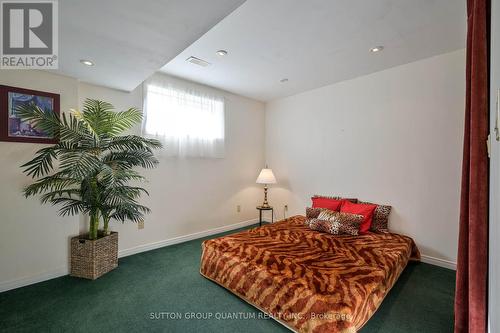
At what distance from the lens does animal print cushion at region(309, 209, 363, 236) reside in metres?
2.88

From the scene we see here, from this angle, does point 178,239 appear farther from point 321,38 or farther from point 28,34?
point 321,38

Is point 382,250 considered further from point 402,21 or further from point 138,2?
point 138,2

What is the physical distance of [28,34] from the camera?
1831 mm

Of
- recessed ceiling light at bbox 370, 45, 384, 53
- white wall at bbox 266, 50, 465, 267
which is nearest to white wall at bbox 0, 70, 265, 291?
white wall at bbox 266, 50, 465, 267

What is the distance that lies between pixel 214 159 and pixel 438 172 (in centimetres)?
329

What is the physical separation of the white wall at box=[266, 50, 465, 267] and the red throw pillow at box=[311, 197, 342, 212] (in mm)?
252

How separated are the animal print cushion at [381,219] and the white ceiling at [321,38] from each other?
6.60ft

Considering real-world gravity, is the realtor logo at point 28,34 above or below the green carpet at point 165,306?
above

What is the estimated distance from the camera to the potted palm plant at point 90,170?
7.25ft

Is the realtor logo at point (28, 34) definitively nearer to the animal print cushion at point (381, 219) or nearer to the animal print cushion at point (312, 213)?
the animal print cushion at point (312, 213)

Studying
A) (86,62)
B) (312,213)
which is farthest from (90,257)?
(312,213)

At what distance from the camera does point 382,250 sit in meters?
2.38

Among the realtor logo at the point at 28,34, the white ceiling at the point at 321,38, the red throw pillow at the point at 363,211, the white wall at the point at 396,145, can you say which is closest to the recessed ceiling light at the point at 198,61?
the white ceiling at the point at 321,38

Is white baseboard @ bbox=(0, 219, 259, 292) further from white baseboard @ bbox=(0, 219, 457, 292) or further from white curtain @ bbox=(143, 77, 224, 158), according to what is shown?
white curtain @ bbox=(143, 77, 224, 158)
